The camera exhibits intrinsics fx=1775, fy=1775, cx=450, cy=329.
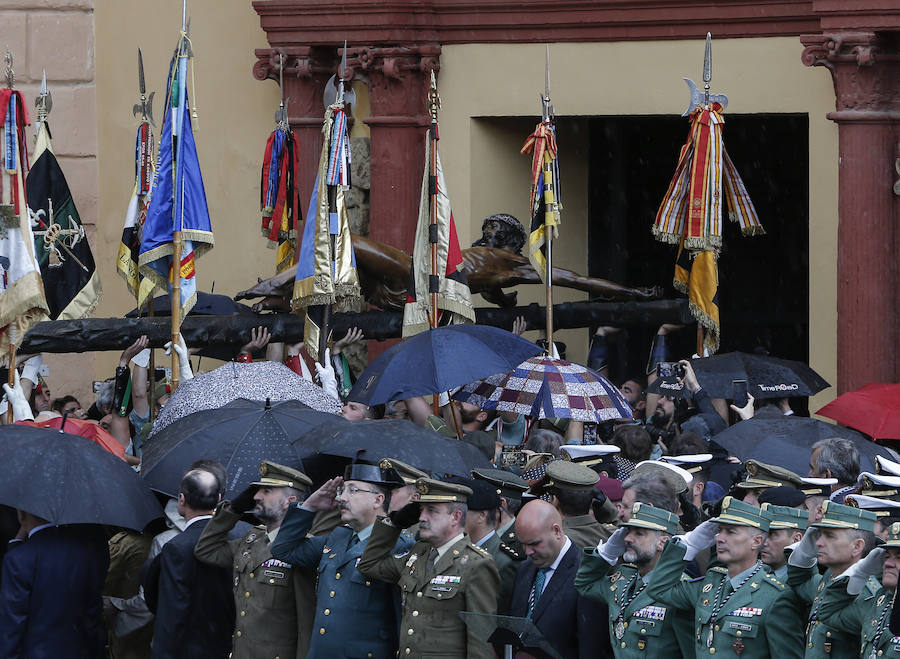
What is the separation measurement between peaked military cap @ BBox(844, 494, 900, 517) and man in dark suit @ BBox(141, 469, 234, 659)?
2.70m

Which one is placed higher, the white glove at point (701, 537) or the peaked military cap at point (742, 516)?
the peaked military cap at point (742, 516)

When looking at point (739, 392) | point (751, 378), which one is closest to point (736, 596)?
point (739, 392)

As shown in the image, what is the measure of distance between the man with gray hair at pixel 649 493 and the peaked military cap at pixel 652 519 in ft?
0.52

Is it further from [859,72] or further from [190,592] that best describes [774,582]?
[859,72]

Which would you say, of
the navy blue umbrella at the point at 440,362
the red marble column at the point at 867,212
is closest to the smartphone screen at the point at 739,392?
the navy blue umbrella at the point at 440,362

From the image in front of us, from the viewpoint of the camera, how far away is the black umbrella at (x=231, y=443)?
7.90 metres

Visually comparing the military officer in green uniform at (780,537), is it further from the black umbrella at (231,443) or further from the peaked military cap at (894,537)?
the black umbrella at (231,443)

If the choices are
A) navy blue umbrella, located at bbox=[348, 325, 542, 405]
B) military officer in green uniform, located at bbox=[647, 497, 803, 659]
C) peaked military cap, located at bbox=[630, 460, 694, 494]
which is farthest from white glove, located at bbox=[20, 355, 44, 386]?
military officer in green uniform, located at bbox=[647, 497, 803, 659]

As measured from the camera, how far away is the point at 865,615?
226 inches

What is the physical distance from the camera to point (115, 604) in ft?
25.9

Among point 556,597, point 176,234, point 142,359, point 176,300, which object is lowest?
point 556,597

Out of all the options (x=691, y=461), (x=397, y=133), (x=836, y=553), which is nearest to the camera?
(x=836, y=553)

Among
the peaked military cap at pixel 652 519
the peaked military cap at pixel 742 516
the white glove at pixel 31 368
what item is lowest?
the peaked military cap at pixel 652 519

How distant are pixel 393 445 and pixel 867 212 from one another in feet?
20.4
